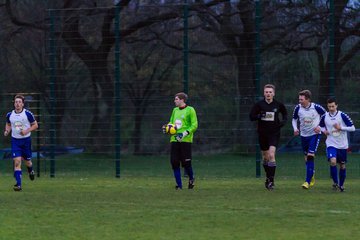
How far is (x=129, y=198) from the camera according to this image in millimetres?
14922

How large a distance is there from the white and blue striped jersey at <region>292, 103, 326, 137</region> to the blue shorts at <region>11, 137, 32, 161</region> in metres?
5.42

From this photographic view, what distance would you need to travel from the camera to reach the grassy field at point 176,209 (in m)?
10.4

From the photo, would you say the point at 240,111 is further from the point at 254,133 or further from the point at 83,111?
the point at 83,111

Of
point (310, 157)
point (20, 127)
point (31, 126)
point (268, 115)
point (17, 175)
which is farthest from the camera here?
point (20, 127)

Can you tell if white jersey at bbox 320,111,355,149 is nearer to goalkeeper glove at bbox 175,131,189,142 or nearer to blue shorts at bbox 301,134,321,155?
blue shorts at bbox 301,134,321,155

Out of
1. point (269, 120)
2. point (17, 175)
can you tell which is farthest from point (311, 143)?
point (17, 175)

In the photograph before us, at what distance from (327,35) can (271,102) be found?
4966 millimetres

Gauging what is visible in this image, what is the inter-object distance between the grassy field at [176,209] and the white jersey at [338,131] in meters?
0.87

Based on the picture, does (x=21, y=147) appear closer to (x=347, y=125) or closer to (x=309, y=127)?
(x=309, y=127)

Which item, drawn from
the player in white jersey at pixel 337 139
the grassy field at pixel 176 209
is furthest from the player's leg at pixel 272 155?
the player in white jersey at pixel 337 139

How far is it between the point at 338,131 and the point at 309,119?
3.04 feet

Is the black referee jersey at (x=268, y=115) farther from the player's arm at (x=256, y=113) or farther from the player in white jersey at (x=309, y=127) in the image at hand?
the player in white jersey at (x=309, y=127)

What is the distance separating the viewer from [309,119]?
17.1 metres

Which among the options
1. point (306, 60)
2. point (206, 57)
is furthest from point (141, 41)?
point (306, 60)
